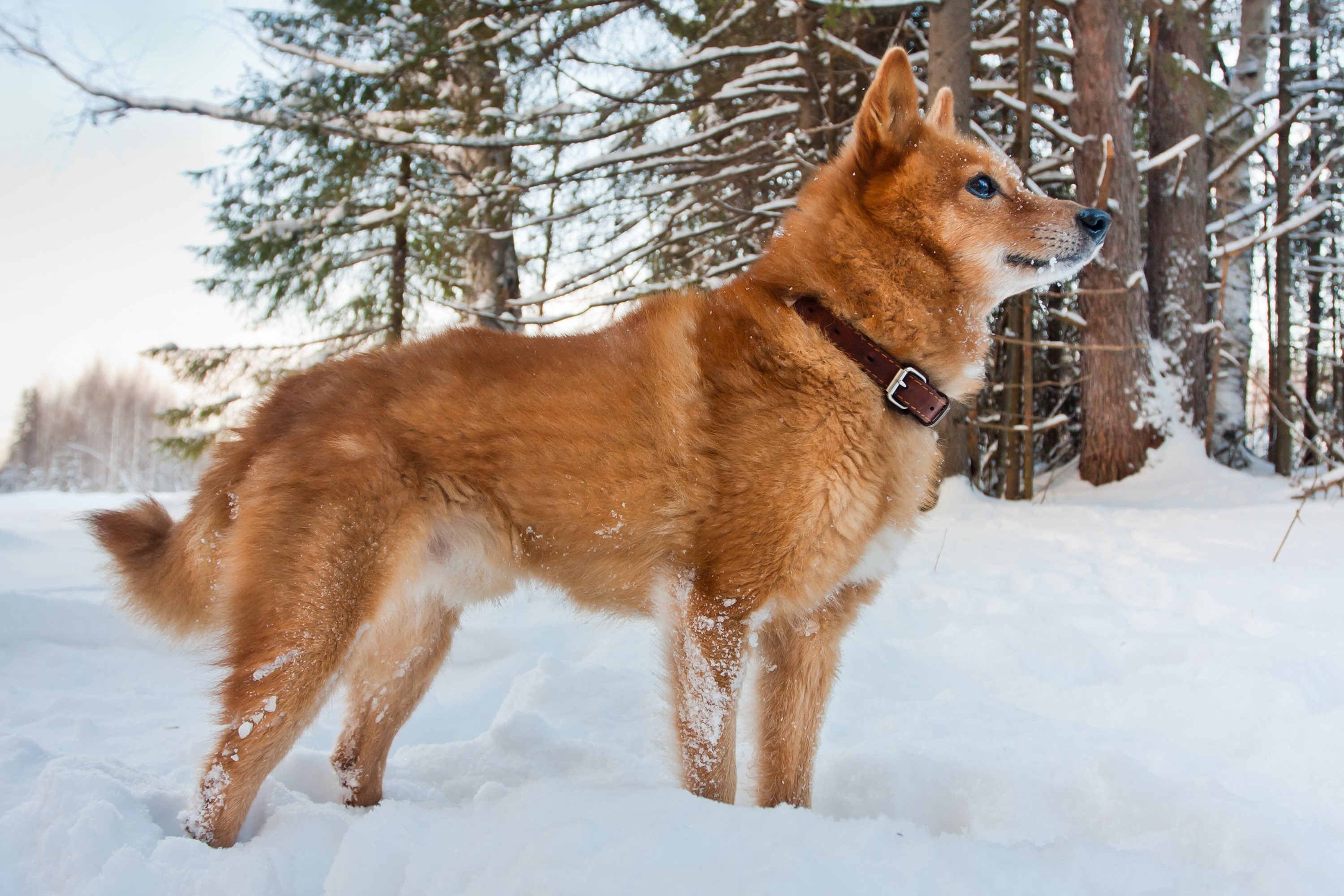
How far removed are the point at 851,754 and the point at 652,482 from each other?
4.01 ft

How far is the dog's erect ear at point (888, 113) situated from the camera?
2328 millimetres

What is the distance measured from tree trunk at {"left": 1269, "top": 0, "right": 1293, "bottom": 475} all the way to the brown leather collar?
469 inches

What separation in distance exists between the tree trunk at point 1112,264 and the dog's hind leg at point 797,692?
6.59m

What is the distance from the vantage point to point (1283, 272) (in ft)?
38.9

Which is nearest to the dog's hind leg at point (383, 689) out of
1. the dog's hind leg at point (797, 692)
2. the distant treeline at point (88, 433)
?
the dog's hind leg at point (797, 692)

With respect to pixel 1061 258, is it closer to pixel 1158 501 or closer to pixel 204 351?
pixel 1158 501

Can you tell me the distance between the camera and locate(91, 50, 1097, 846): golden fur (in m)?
1.98

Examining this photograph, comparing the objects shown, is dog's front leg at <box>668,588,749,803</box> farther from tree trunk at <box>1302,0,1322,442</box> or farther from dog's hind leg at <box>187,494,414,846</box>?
tree trunk at <box>1302,0,1322,442</box>

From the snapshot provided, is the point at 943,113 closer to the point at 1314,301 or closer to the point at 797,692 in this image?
the point at 797,692

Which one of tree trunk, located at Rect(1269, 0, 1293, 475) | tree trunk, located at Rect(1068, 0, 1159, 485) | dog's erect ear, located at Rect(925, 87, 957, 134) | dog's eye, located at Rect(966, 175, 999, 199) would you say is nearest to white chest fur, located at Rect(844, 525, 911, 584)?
dog's eye, located at Rect(966, 175, 999, 199)

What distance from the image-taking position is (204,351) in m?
9.73

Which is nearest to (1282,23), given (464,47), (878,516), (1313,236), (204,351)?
(1313,236)

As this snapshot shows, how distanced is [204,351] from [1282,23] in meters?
16.7

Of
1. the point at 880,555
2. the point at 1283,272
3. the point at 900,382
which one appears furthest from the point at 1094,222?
the point at 1283,272
